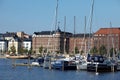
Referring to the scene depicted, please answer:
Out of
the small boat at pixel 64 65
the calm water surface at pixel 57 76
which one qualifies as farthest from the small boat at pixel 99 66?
the small boat at pixel 64 65

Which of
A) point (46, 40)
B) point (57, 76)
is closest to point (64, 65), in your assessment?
point (57, 76)

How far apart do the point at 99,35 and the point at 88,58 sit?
118 m

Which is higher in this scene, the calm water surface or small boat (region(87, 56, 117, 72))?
small boat (region(87, 56, 117, 72))

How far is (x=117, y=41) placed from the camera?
163 m

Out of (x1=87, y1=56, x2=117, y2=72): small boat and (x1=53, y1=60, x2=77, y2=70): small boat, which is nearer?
(x1=87, y1=56, x2=117, y2=72): small boat

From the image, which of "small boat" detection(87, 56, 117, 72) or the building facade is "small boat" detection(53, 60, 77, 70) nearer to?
"small boat" detection(87, 56, 117, 72)

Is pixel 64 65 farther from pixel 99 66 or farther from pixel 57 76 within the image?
pixel 57 76

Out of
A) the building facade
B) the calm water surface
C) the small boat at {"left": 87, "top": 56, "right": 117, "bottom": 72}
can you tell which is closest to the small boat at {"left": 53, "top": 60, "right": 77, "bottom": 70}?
the small boat at {"left": 87, "top": 56, "right": 117, "bottom": 72}

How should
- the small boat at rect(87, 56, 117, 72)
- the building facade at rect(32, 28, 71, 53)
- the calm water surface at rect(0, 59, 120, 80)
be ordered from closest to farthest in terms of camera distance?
the calm water surface at rect(0, 59, 120, 80) < the small boat at rect(87, 56, 117, 72) < the building facade at rect(32, 28, 71, 53)

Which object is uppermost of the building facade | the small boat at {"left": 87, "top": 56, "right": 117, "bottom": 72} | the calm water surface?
the building facade

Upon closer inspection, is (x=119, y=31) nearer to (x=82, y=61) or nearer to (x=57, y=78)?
(x=82, y=61)

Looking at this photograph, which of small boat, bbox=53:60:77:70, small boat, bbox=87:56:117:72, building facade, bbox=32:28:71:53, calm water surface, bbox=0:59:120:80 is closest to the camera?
calm water surface, bbox=0:59:120:80

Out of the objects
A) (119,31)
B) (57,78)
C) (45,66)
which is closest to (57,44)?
(119,31)

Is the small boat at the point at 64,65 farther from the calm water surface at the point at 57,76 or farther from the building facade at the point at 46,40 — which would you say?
the building facade at the point at 46,40
